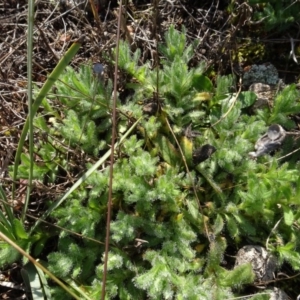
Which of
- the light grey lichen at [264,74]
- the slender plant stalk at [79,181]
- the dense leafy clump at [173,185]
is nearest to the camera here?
the slender plant stalk at [79,181]

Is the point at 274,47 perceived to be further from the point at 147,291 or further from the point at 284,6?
the point at 147,291

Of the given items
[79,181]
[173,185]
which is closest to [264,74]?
[173,185]

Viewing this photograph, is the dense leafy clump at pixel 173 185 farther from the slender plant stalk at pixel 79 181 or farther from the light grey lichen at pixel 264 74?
the light grey lichen at pixel 264 74

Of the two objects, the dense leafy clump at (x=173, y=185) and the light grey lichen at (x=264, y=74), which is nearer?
the dense leafy clump at (x=173, y=185)

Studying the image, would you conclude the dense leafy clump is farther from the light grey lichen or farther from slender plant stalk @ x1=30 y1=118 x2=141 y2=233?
the light grey lichen

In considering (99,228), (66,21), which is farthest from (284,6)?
(99,228)

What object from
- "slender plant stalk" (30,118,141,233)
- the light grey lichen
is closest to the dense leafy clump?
"slender plant stalk" (30,118,141,233)

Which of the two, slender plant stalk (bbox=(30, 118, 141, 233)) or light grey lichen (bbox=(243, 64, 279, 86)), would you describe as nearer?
slender plant stalk (bbox=(30, 118, 141, 233))

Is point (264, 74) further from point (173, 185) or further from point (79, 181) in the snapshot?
point (79, 181)

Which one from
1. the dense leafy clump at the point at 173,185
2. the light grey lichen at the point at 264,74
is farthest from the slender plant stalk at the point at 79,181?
the light grey lichen at the point at 264,74
